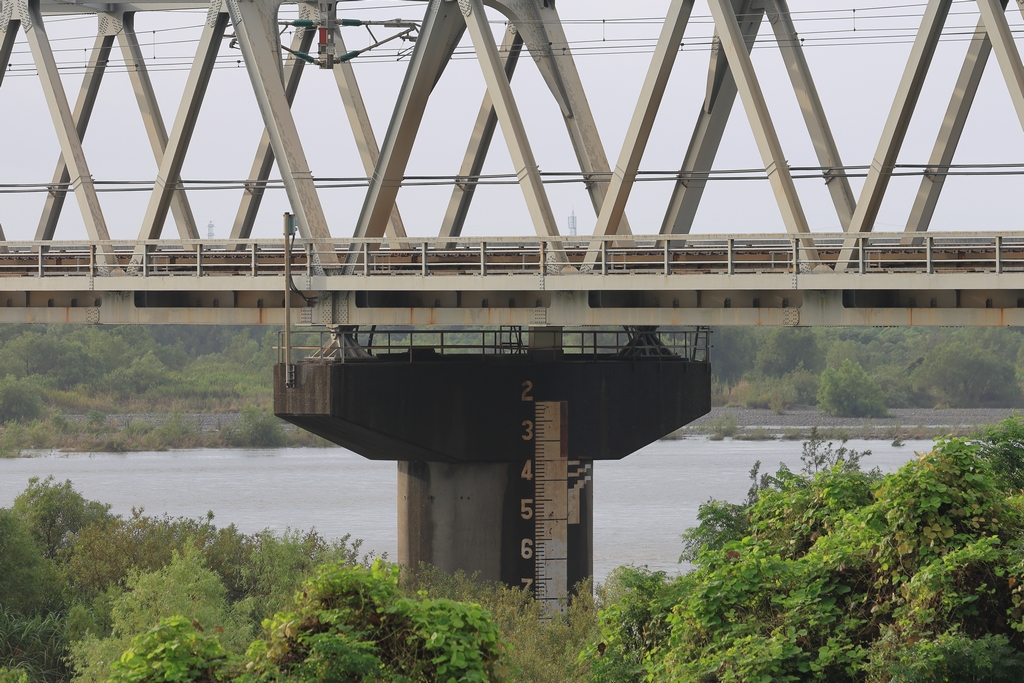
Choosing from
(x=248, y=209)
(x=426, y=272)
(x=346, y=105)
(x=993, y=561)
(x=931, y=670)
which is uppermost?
(x=346, y=105)

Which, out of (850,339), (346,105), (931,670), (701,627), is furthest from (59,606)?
(850,339)

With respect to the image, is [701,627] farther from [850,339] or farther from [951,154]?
[850,339]

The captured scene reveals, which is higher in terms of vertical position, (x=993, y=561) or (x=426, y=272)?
(x=426, y=272)

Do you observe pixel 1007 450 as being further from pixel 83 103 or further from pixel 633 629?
pixel 83 103

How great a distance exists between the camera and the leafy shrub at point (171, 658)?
39.8ft

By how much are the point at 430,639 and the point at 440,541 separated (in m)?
14.4

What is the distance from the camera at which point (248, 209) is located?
32.6 meters

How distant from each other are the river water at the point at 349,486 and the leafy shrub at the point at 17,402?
12084 millimetres

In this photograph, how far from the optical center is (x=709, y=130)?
28.5 meters

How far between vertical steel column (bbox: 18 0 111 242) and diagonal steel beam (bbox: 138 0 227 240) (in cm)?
131

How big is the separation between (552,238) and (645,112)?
266 centimetres

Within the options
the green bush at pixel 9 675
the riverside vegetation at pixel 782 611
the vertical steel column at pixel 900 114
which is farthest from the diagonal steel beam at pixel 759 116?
the green bush at pixel 9 675

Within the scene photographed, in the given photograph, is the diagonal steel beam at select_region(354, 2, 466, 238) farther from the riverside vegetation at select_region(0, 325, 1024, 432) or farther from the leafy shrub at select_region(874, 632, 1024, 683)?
the riverside vegetation at select_region(0, 325, 1024, 432)

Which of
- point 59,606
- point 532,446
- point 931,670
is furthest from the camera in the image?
point 59,606
